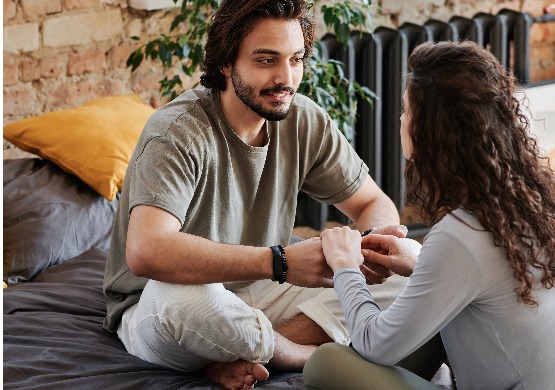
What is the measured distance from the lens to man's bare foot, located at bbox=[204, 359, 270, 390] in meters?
1.81

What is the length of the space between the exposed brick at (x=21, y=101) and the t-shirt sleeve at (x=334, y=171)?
1226mm

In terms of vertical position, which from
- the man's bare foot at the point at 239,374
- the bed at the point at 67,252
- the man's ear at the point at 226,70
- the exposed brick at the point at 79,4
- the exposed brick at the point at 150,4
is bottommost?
the man's bare foot at the point at 239,374

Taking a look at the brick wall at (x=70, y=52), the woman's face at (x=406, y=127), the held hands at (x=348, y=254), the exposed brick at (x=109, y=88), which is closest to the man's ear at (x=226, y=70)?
the held hands at (x=348, y=254)

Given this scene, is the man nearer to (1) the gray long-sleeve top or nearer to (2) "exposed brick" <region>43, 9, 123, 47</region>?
(1) the gray long-sleeve top

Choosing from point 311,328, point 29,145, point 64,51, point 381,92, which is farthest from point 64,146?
point 381,92

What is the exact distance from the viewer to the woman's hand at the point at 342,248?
169 centimetres

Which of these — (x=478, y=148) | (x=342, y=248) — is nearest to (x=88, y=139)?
(x=342, y=248)

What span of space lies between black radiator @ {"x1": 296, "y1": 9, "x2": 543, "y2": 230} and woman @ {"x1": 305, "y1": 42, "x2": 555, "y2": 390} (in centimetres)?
202

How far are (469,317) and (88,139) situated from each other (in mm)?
1566

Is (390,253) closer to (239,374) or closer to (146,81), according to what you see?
(239,374)

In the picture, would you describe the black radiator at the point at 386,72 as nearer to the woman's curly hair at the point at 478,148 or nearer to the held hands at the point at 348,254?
the held hands at the point at 348,254

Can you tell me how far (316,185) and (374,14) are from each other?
1779 mm

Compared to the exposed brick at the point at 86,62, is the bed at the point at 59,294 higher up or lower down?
lower down

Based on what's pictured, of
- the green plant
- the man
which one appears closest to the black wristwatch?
the man
